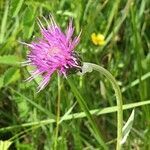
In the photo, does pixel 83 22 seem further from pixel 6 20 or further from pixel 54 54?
pixel 54 54

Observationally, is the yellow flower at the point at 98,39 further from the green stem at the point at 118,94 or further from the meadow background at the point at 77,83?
the green stem at the point at 118,94

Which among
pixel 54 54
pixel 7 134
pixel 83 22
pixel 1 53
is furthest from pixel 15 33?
pixel 54 54

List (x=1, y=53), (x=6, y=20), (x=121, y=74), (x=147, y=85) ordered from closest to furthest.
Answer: (x=1, y=53), (x=147, y=85), (x=6, y=20), (x=121, y=74)

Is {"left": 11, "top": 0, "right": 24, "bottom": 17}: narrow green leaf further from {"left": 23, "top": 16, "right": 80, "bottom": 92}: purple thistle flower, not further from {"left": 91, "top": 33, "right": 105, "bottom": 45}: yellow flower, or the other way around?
{"left": 91, "top": 33, "right": 105, "bottom": 45}: yellow flower

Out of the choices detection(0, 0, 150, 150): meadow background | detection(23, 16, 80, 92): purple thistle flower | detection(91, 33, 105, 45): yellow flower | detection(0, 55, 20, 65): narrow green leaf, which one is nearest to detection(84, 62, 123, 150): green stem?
detection(23, 16, 80, 92): purple thistle flower

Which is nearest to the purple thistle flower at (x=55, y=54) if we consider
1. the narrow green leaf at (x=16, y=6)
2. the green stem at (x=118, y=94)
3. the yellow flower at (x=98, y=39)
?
the green stem at (x=118, y=94)

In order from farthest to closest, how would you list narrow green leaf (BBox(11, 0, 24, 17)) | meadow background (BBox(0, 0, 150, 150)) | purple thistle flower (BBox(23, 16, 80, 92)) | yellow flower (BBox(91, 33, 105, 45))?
yellow flower (BBox(91, 33, 105, 45))
meadow background (BBox(0, 0, 150, 150))
narrow green leaf (BBox(11, 0, 24, 17))
purple thistle flower (BBox(23, 16, 80, 92))
